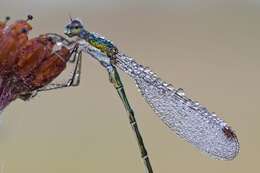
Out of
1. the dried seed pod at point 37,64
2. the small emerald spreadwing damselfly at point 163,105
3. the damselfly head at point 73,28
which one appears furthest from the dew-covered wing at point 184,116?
the dried seed pod at point 37,64

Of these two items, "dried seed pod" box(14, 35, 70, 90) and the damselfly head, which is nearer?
"dried seed pod" box(14, 35, 70, 90)

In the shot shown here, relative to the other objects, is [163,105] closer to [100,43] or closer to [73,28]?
[100,43]

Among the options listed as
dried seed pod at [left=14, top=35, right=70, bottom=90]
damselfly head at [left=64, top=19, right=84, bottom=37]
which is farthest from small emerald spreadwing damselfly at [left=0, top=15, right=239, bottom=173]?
dried seed pod at [left=14, top=35, right=70, bottom=90]

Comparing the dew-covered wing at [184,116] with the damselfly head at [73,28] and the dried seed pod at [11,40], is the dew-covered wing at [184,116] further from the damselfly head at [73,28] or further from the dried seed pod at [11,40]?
the dried seed pod at [11,40]

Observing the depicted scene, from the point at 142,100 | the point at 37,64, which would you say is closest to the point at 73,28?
the point at 37,64

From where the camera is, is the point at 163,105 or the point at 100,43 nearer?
the point at 100,43

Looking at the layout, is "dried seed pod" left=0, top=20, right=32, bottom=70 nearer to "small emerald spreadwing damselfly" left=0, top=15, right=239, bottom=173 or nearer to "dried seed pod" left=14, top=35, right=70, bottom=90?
"dried seed pod" left=14, top=35, right=70, bottom=90

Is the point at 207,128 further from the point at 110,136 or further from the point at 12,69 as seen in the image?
the point at 110,136
